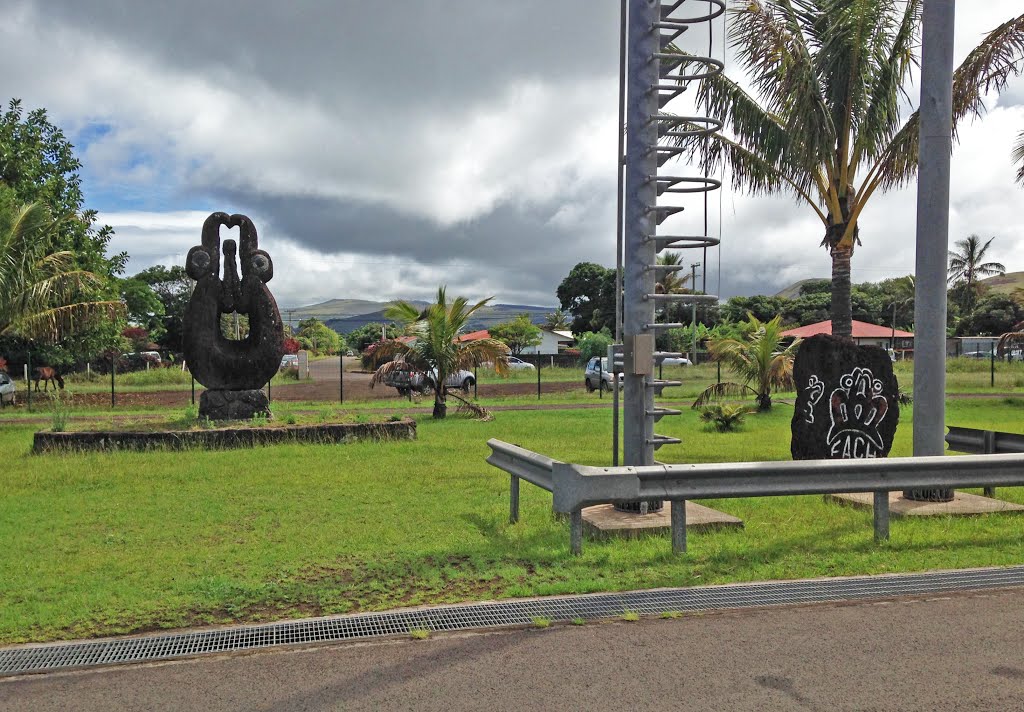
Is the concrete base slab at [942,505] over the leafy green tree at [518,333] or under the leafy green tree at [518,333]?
under

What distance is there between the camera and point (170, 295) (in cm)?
8069

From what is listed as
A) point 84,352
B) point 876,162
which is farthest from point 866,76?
point 84,352

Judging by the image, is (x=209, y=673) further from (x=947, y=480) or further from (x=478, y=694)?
(x=947, y=480)

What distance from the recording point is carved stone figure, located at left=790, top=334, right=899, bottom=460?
9.41 m

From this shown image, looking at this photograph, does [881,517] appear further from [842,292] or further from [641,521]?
[842,292]

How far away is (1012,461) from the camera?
719 cm

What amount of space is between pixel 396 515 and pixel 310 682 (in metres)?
4.01

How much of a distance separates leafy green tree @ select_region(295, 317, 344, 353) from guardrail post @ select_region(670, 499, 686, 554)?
92.1m

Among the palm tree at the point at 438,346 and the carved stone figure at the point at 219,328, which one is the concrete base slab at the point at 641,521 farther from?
the palm tree at the point at 438,346

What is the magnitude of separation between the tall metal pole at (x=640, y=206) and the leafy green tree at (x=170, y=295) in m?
68.2

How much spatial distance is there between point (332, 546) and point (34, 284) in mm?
16339

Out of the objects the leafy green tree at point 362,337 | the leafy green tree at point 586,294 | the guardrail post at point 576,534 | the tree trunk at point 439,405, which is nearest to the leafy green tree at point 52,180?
the tree trunk at point 439,405

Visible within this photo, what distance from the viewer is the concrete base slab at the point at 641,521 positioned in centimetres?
718

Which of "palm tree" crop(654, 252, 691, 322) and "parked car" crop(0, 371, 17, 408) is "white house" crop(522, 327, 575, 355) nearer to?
"palm tree" crop(654, 252, 691, 322)
